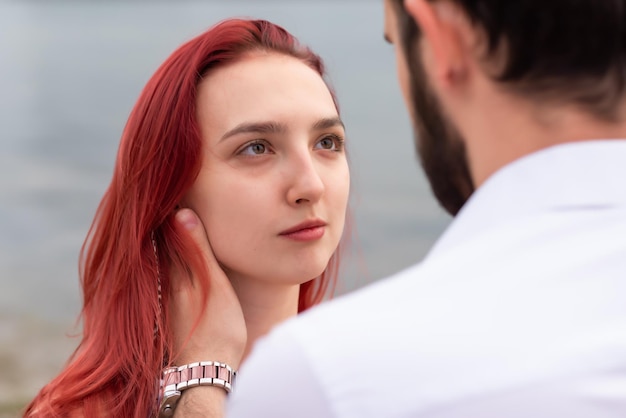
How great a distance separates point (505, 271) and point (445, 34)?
1.36 feet

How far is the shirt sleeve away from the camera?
51.9 inches

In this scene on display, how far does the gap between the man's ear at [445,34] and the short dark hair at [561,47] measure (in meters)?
0.03

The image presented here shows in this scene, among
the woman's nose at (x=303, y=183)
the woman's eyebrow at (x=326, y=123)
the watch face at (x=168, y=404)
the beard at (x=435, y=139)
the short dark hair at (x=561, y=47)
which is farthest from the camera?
the woman's eyebrow at (x=326, y=123)

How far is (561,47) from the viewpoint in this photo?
4.60 ft

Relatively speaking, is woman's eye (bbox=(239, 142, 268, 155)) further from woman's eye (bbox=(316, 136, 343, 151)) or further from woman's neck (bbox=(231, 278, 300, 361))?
woman's neck (bbox=(231, 278, 300, 361))

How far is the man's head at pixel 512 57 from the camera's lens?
1.39m

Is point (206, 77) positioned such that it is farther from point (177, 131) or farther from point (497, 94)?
point (497, 94)

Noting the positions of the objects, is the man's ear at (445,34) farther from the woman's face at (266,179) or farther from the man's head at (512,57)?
the woman's face at (266,179)

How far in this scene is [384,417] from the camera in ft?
4.24

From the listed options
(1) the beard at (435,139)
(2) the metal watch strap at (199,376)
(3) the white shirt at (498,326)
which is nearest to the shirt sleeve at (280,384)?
(3) the white shirt at (498,326)

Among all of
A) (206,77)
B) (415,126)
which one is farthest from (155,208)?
(415,126)

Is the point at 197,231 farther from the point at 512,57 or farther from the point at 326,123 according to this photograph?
the point at 512,57

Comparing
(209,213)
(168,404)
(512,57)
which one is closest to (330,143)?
(209,213)

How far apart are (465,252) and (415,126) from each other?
0.32 metres
